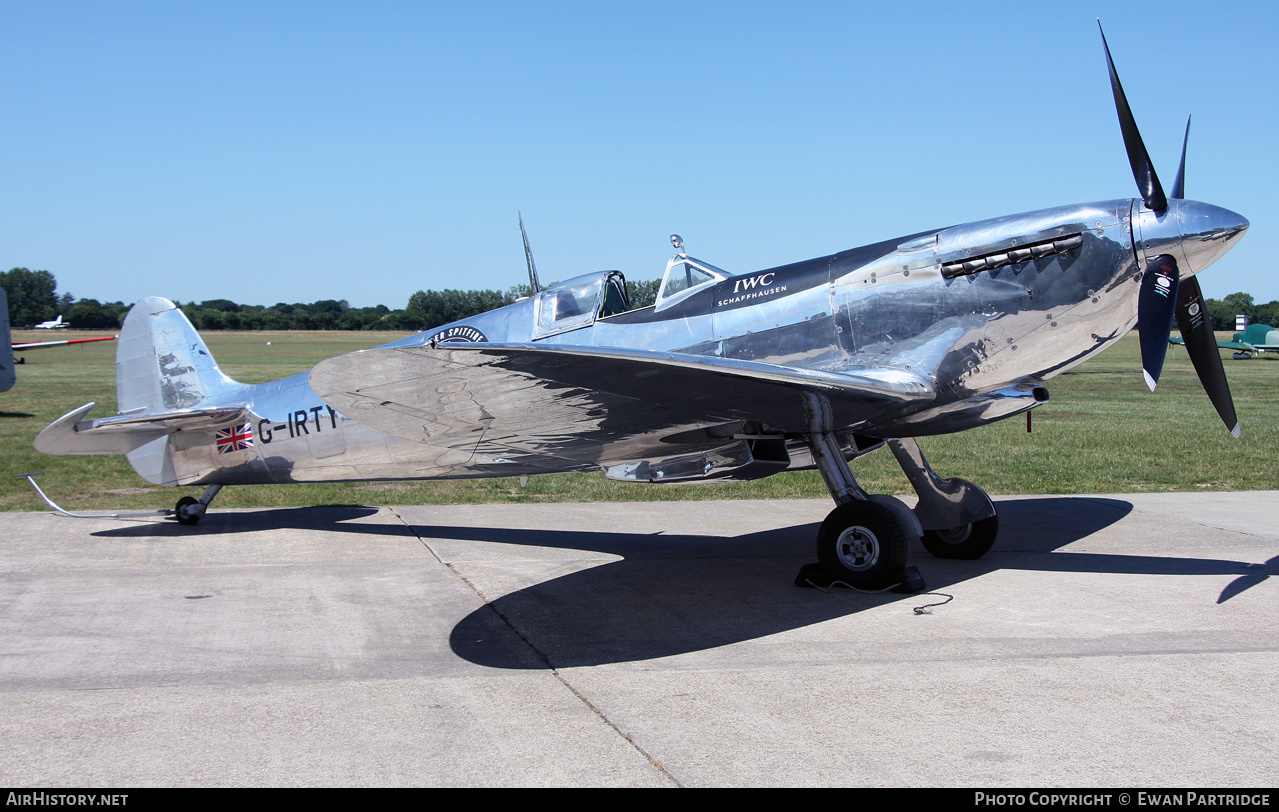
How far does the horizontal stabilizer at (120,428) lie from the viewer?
853 cm

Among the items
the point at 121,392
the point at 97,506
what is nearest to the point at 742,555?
the point at 121,392

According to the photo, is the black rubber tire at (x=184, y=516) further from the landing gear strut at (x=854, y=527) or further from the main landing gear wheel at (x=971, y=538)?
the main landing gear wheel at (x=971, y=538)

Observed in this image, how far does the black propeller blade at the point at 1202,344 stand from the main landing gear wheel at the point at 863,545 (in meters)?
2.45

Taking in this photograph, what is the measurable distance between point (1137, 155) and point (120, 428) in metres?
8.85

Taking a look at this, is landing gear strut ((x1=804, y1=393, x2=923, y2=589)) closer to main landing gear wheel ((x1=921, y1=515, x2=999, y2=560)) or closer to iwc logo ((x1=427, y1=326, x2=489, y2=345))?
main landing gear wheel ((x1=921, y1=515, x2=999, y2=560))

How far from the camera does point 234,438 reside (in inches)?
348

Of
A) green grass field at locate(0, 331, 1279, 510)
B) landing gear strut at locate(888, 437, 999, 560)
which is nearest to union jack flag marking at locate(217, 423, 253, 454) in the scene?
green grass field at locate(0, 331, 1279, 510)

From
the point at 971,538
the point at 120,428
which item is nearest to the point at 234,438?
the point at 120,428

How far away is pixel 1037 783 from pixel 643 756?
4.78 ft

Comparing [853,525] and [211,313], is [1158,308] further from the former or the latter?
[211,313]

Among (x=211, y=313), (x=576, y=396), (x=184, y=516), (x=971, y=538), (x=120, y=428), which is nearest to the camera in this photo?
(x=576, y=396)

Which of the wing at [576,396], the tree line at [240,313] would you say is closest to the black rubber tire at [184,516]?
the wing at [576,396]

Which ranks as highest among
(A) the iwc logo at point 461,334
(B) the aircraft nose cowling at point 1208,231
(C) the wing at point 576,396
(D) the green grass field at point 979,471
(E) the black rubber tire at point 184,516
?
(B) the aircraft nose cowling at point 1208,231

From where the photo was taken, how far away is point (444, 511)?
1030 cm
